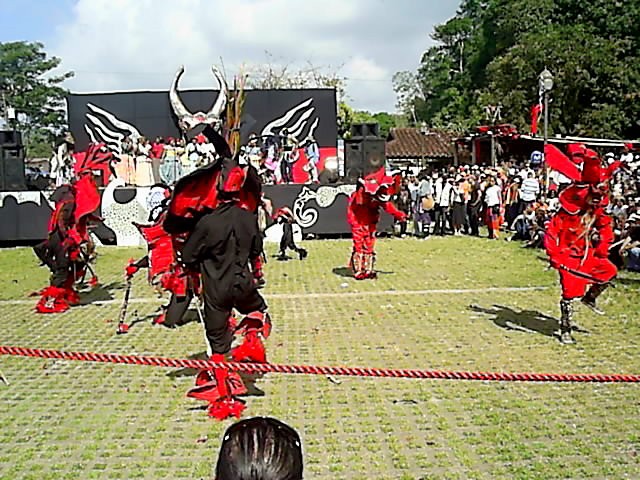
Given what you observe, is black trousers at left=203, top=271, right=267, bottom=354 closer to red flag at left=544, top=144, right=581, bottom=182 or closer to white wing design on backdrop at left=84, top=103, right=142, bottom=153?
red flag at left=544, top=144, right=581, bottom=182

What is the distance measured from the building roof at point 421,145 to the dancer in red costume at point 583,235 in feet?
125

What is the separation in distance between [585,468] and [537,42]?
3657 cm

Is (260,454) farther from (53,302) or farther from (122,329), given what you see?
(53,302)

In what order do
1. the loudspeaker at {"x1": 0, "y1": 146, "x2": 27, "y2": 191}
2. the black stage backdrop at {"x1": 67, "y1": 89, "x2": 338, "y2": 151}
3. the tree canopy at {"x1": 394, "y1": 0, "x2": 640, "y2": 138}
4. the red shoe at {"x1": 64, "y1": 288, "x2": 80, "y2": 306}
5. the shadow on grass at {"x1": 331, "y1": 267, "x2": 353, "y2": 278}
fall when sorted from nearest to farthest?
the red shoe at {"x1": 64, "y1": 288, "x2": 80, "y2": 306} < the shadow on grass at {"x1": 331, "y1": 267, "x2": 353, "y2": 278} < the loudspeaker at {"x1": 0, "y1": 146, "x2": 27, "y2": 191} < the black stage backdrop at {"x1": 67, "y1": 89, "x2": 338, "y2": 151} < the tree canopy at {"x1": 394, "y1": 0, "x2": 640, "y2": 138}

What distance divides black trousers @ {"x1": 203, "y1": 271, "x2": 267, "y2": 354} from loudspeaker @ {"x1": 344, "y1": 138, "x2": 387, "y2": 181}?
14.9 meters

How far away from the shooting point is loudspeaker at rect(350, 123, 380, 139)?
21.3m

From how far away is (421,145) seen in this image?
48250 mm

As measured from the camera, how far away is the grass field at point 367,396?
522cm

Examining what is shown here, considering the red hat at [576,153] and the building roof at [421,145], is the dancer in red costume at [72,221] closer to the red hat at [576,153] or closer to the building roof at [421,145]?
the red hat at [576,153]

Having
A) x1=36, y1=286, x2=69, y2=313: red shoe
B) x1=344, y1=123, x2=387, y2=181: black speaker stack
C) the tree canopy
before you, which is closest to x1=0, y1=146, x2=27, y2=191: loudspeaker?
x1=344, y1=123, x2=387, y2=181: black speaker stack

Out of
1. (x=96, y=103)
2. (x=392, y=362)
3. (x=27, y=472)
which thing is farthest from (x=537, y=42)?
(x=27, y=472)

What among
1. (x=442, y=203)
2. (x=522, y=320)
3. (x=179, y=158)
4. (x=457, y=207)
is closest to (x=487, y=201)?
(x=457, y=207)

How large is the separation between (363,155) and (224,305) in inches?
611

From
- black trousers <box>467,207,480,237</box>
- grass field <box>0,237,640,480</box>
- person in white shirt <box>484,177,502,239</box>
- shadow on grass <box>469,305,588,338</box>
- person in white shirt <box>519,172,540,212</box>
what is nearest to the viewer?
grass field <box>0,237,640,480</box>
